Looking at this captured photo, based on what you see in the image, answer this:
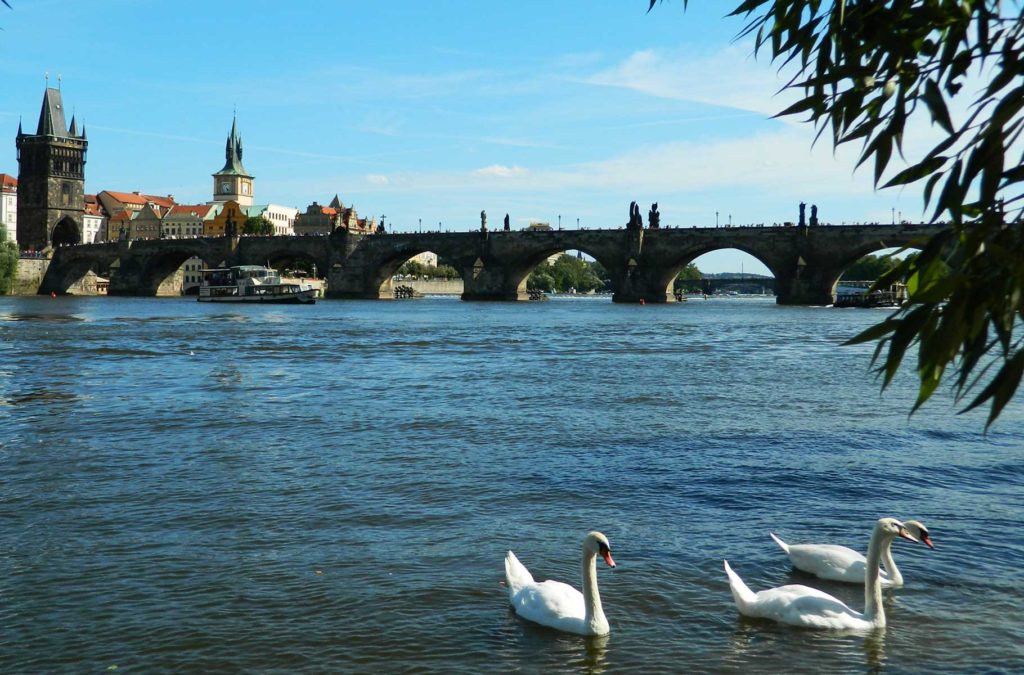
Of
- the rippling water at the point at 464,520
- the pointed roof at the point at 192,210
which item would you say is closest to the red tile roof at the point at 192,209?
the pointed roof at the point at 192,210

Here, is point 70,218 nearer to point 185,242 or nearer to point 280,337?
point 185,242

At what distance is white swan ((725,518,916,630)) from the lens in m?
6.22

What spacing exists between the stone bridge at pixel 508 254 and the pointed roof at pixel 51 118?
2546 centimetres

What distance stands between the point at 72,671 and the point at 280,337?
3126cm

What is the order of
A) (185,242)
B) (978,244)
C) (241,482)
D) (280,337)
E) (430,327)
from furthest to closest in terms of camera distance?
(185,242)
(430,327)
(280,337)
(241,482)
(978,244)

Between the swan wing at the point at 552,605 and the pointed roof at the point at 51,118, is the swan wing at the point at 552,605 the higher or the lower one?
the lower one

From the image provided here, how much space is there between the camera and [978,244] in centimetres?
282

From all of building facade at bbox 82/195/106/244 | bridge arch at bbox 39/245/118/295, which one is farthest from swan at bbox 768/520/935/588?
building facade at bbox 82/195/106/244

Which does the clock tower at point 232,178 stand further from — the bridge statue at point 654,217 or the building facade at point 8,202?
the bridge statue at point 654,217

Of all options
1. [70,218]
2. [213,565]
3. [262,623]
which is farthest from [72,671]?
[70,218]

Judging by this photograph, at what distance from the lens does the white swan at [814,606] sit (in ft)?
20.4

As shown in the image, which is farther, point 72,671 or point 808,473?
point 808,473

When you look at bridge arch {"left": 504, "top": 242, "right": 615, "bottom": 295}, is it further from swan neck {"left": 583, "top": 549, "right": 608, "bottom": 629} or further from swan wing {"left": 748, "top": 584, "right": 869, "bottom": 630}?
swan neck {"left": 583, "top": 549, "right": 608, "bottom": 629}

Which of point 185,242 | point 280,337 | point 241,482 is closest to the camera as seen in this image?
point 241,482
